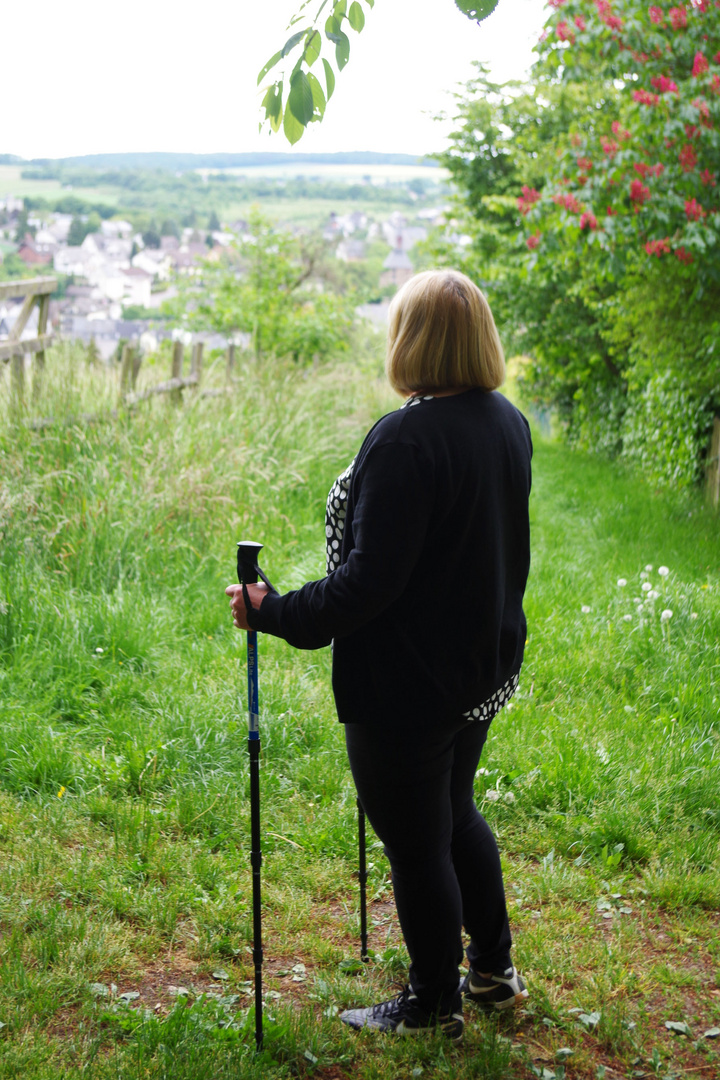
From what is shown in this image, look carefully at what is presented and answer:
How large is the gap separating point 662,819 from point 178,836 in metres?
1.87

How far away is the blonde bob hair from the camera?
2082mm

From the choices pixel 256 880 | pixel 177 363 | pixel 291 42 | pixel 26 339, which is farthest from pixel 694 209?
pixel 256 880

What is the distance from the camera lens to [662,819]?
11.5ft

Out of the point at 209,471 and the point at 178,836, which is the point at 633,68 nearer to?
the point at 209,471

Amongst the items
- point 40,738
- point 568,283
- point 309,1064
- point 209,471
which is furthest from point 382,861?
point 568,283

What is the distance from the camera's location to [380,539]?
1951 mm

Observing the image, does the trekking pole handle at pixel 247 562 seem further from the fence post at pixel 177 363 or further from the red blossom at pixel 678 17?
the fence post at pixel 177 363

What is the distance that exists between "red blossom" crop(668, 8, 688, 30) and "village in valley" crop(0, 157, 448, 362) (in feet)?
35.1

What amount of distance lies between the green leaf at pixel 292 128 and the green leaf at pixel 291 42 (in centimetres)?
21

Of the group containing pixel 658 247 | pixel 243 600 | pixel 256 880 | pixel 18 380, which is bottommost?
pixel 256 880

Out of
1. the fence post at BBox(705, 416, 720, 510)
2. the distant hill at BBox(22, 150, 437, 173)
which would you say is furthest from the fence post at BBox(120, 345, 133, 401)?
the distant hill at BBox(22, 150, 437, 173)

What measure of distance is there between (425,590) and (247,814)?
187cm

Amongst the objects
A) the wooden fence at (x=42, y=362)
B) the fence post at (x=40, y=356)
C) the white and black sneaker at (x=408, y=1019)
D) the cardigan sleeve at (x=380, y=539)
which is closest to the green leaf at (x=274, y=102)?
the cardigan sleeve at (x=380, y=539)

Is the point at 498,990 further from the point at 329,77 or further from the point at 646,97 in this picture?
the point at 646,97
